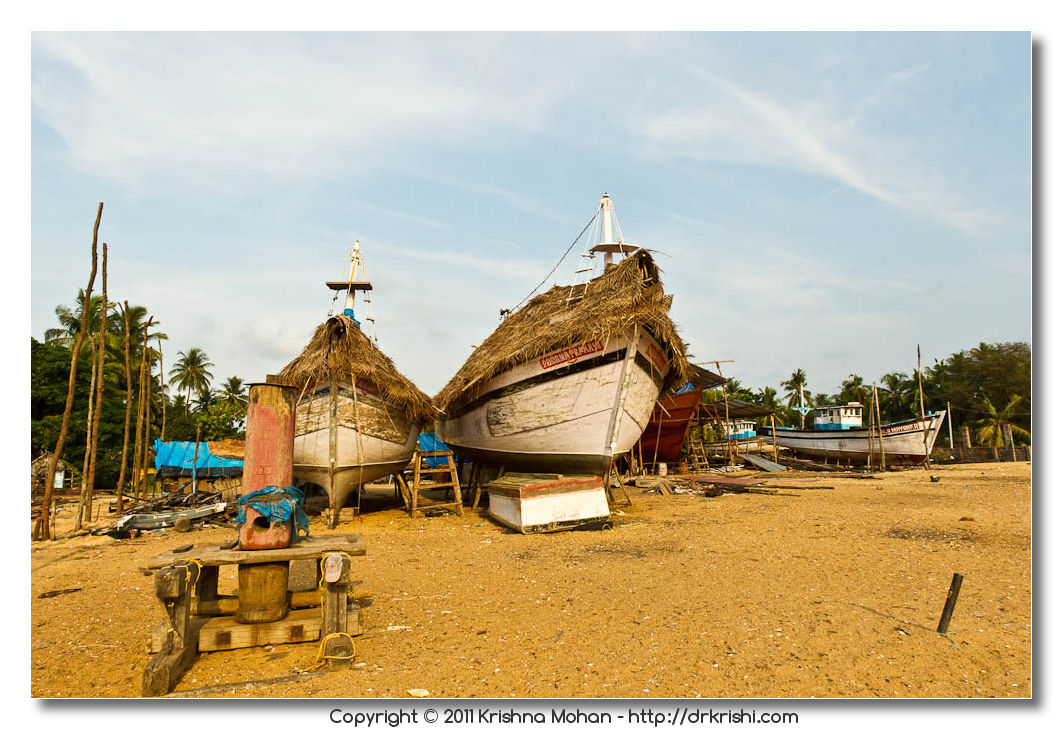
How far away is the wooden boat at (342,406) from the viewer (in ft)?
38.2

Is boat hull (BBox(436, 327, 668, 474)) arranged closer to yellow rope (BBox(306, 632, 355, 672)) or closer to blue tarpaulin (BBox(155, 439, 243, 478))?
yellow rope (BBox(306, 632, 355, 672))

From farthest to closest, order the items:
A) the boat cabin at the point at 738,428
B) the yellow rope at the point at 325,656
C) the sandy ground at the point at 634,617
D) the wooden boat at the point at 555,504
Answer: the boat cabin at the point at 738,428 < the wooden boat at the point at 555,504 < the yellow rope at the point at 325,656 < the sandy ground at the point at 634,617

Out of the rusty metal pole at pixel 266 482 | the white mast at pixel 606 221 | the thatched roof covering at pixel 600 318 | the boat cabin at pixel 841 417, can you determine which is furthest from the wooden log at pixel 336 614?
the boat cabin at pixel 841 417

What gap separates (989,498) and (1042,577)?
11808 mm

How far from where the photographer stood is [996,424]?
134 ft

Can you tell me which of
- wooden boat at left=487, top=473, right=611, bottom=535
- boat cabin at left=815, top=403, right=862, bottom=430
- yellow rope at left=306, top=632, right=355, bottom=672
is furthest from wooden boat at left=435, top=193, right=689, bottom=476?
boat cabin at left=815, top=403, right=862, bottom=430

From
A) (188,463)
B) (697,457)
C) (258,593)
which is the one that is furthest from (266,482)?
(697,457)

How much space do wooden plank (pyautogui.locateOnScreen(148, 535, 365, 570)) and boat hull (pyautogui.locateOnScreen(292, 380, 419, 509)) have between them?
7678 millimetres

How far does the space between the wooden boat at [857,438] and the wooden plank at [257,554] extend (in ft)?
98.7

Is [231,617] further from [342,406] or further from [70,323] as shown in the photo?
[70,323]

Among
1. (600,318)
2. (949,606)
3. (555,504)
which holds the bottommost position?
(555,504)

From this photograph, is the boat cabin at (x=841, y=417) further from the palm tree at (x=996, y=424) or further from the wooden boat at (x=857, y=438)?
the palm tree at (x=996, y=424)

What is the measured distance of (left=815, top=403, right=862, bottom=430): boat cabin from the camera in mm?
36062

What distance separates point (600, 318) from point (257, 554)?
7.67 metres
